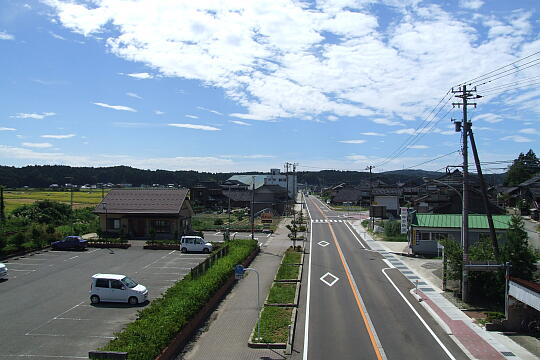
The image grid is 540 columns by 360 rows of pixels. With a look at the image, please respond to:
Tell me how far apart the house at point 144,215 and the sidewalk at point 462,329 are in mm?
25311

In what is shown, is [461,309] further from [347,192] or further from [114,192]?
[347,192]

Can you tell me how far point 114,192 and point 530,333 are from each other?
4361cm

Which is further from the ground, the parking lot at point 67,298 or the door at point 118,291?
the door at point 118,291

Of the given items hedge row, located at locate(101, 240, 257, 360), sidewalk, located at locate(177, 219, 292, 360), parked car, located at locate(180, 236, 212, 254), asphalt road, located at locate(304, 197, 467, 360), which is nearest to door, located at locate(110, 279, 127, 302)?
hedge row, located at locate(101, 240, 257, 360)

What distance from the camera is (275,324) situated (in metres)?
19.5

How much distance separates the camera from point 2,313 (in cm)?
2095

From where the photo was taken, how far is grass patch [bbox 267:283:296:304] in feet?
77.1

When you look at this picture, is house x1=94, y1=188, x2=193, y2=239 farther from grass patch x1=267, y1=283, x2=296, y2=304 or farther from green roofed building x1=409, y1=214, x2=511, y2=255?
green roofed building x1=409, y1=214, x2=511, y2=255

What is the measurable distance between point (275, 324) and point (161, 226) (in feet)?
103

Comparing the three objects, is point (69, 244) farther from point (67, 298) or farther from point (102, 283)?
point (102, 283)

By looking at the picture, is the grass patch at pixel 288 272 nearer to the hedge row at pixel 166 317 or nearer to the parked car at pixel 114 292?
the hedge row at pixel 166 317

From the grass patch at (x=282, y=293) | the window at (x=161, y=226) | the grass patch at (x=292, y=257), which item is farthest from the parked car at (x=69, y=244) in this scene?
the grass patch at (x=282, y=293)

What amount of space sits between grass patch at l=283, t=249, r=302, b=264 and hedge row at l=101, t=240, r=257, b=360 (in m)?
9.51

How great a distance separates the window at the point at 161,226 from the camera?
48.2 metres
